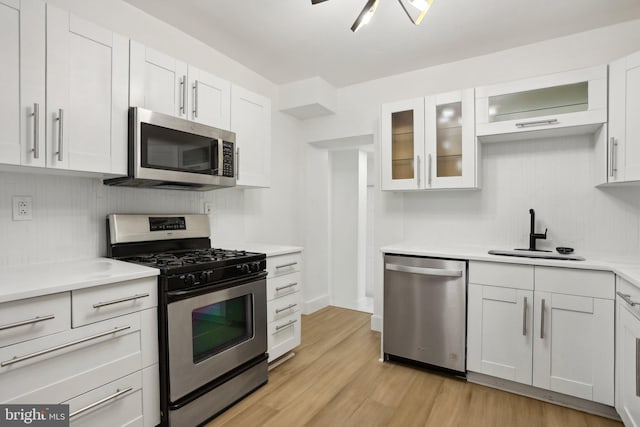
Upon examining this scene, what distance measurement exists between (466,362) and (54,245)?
9.05 feet

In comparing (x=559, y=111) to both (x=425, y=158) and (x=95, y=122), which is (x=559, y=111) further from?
(x=95, y=122)

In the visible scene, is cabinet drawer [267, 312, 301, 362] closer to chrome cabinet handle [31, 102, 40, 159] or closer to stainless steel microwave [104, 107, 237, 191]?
stainless steel microwave [104, 107, 237, 191]

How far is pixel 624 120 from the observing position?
2023 mm

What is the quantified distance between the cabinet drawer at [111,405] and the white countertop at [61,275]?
49 cm

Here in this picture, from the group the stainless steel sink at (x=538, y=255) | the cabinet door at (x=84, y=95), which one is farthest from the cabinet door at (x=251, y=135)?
the stainless steel sink at (x=538, y=255)

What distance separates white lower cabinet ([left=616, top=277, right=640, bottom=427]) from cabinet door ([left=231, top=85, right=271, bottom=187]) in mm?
2503

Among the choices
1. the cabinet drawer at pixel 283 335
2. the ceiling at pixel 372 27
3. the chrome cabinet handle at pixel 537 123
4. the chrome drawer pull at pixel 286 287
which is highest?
the ceiling at pixel 372 27

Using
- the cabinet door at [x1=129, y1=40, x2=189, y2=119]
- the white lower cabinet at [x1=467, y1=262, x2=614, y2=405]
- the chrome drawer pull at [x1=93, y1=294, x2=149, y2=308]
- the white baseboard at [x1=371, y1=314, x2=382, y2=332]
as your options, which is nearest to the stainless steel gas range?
the chrome drawer pull at [x1=93, y1=294, x2=149, y2=308]

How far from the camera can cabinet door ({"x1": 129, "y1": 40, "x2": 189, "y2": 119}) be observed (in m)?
1.93

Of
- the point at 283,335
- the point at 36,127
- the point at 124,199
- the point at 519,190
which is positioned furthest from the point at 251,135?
the point at 519,190

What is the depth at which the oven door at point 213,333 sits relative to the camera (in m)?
1.72

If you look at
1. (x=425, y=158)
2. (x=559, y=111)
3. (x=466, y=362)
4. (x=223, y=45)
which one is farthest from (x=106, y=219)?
(x=559, y=111)

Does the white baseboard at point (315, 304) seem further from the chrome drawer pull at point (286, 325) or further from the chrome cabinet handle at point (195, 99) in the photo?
the chrome cabinet handle at point (195, 99)

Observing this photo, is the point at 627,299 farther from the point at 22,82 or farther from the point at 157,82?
the point at 22,82
